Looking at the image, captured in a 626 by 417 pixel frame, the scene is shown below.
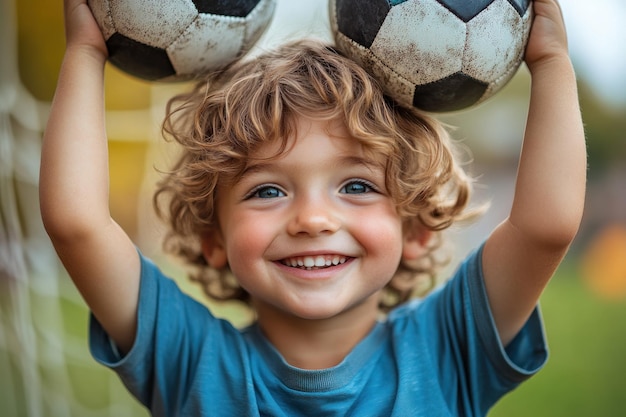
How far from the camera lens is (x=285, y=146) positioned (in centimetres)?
162

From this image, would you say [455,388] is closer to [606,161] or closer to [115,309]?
[115,309]

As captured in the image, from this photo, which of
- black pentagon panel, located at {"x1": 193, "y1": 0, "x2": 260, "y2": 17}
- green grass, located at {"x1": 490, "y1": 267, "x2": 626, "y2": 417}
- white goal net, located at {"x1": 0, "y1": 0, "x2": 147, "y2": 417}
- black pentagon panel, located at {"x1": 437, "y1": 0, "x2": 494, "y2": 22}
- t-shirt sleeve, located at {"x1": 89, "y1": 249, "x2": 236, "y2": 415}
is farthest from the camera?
green grass, located at {"x1": 490, "y1": 267, "x2": 626, "y2": 417}

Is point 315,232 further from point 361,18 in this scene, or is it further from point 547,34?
point 547,34

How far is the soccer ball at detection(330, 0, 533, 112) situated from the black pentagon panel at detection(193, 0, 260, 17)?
0.20m

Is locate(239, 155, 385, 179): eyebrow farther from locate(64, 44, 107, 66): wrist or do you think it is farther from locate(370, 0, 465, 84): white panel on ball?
locate(64, 44, 107, 66): wrist

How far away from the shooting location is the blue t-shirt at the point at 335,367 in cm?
166

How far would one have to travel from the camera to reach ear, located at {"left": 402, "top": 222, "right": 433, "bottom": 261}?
6.12ft

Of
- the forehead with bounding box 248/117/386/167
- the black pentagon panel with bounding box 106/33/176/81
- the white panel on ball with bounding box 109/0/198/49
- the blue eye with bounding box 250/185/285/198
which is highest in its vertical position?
the white panel on ball with bounding box 109/0/198/49

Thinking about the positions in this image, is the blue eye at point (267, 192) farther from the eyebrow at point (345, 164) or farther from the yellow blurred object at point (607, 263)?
the yellow blurred object at point (607, 263)

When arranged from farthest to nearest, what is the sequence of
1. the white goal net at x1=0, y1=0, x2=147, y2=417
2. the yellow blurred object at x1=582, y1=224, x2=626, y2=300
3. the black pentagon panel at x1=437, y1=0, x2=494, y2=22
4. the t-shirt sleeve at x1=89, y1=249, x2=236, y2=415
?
the yellow blurred object at x1=582, y1=224, x2=626, y2=300 → the white goal net at x1=0, y1=0, x2=147, y2=417 → the t-shirt sleeve at x1=89, y1=249, x2=236, y2=415 → the black pentagon panel at x1=437, y1=0, x2=494, y2=22

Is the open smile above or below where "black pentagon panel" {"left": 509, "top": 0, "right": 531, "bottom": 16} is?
below

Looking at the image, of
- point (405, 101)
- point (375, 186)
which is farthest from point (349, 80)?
point (375, 186)

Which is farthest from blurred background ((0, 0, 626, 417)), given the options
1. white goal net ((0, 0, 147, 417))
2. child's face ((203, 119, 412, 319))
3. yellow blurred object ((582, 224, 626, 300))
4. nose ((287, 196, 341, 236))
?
nose ((287, 196, 341, 236))

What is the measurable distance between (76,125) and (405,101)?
2.31ft
